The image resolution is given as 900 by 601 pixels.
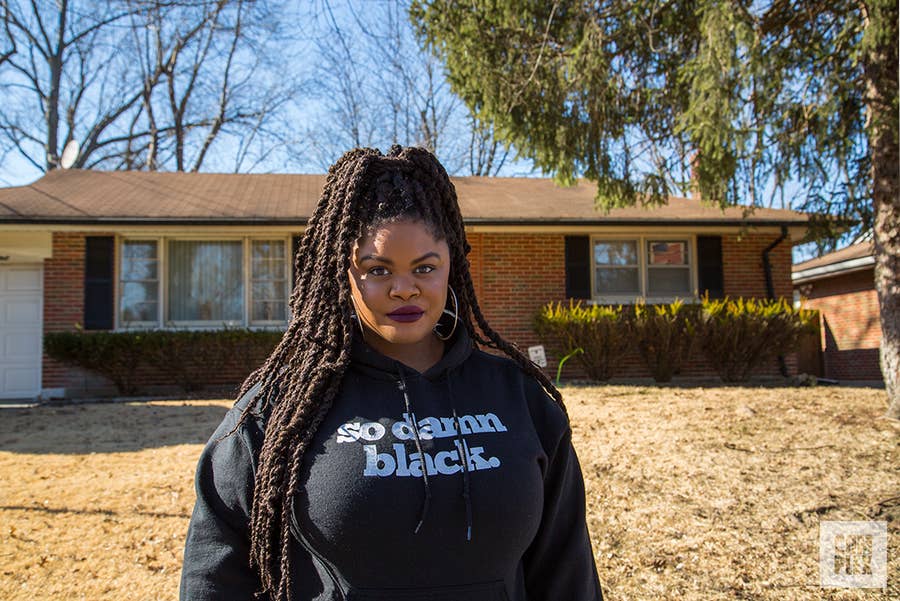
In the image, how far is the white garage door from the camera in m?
11.1

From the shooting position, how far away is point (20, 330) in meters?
11.1

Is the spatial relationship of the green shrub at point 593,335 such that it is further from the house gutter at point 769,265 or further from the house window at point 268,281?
the house window at point 268,281

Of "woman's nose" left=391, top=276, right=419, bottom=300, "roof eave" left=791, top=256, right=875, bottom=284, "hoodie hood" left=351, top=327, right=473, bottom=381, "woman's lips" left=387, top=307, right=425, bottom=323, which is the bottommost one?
"hoodie hood" left=351, top=327, right=473, bottom=381

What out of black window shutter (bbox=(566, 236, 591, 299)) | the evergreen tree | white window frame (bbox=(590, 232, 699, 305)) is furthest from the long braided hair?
white window frame (bbox=(590, 232, 699, 305))

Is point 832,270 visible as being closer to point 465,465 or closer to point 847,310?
point 847,310

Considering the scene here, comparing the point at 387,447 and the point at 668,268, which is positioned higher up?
the point at 668,268

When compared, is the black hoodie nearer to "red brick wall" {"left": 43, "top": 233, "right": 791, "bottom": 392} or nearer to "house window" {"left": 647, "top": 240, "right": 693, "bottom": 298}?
"red brick wall" {"left": 43, "top": 233, "right": 791, "bottom": 392}

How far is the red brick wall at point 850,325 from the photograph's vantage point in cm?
1559

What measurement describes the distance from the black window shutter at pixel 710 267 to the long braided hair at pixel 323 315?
11079 millimetres

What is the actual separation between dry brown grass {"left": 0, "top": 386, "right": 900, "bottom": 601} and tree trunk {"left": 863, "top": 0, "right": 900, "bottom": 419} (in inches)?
26.4

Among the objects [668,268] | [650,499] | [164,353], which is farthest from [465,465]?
[668,268]

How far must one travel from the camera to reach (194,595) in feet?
4.59

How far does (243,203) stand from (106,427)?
5626mm

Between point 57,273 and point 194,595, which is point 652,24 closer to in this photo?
point 194,595
